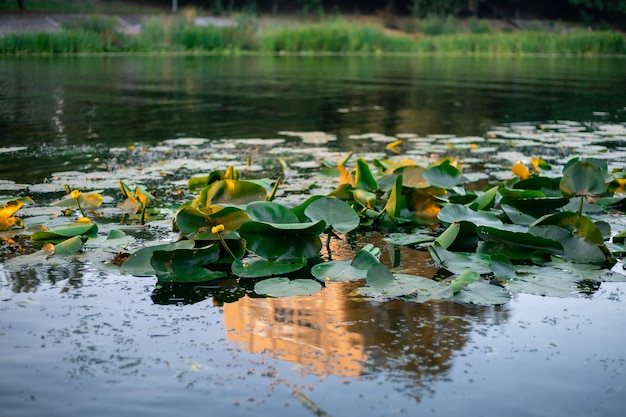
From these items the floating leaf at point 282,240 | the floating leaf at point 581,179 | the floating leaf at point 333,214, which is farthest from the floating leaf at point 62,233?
the floating leaf at point 581,179

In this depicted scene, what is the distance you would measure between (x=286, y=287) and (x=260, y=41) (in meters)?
21.7

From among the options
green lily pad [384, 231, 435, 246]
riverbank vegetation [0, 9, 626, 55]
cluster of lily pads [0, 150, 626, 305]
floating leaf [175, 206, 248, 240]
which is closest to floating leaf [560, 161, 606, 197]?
cluster of lily pads [0, 150, 626, 305]

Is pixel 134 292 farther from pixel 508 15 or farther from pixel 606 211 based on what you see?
pixel 508 15

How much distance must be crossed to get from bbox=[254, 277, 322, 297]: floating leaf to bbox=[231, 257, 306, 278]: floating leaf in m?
0.09

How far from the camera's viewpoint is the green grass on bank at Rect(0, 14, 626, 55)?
19.4 metres

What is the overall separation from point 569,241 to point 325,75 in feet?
37.5

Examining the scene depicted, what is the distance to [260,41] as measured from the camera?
2327 centimetres

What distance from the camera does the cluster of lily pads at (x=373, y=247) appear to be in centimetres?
222

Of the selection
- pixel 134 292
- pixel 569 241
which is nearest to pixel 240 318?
pixel 134 292

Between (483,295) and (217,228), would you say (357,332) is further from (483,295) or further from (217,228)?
(217,228)

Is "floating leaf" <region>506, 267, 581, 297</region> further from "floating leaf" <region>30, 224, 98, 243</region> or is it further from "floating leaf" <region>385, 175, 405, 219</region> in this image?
"floating leaf" <region>30, 224, 98, 243</region>

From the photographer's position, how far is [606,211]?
3232 millimetres

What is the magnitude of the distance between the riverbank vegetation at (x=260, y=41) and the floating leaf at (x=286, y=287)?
1773 cm

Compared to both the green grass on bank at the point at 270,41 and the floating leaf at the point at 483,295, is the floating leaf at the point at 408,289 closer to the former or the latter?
the floating leaf at the point at 483,295
